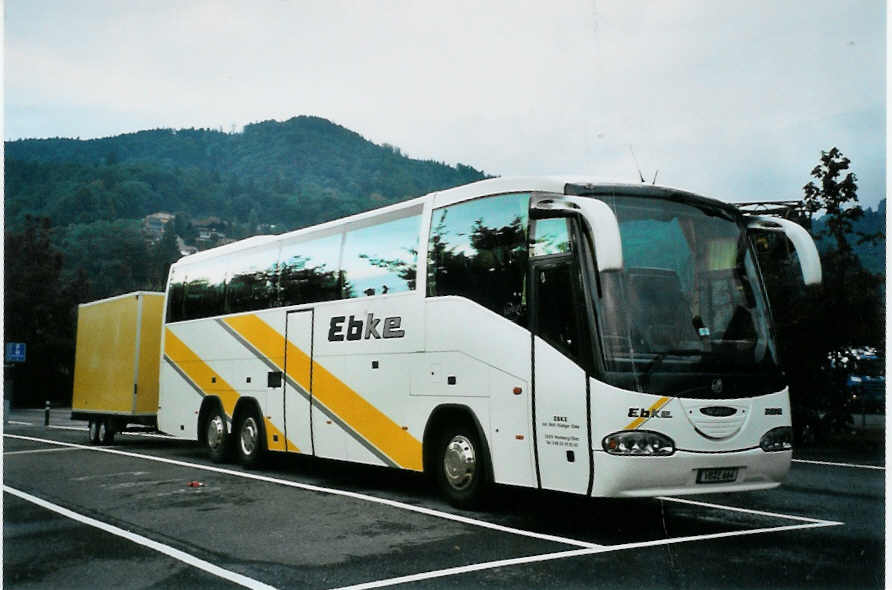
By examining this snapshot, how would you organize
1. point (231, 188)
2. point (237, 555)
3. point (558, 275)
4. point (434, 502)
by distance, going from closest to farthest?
1. point (237, 555)
2. point (558, 275)
3. point (434, 502)
4. point (231, 188)

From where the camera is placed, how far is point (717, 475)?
8.30 metres

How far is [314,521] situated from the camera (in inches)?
368

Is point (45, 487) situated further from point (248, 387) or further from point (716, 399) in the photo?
point (716, 399)

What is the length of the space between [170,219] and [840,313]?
55652 mm

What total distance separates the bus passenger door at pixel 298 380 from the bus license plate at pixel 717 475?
6.41 metres

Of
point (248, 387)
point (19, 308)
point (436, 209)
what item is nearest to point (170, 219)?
point (19, 308)

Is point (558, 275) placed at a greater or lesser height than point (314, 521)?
greater

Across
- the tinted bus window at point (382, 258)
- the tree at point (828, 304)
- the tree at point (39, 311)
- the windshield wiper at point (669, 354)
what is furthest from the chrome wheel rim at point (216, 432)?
the tree at point (39, 311)

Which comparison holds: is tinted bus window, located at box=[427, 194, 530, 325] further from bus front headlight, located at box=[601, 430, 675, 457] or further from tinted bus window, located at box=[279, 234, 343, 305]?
tinted bus window, located at box=[279, 234, 343, 305]

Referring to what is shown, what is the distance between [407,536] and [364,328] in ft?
13.1

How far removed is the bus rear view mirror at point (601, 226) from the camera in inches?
299

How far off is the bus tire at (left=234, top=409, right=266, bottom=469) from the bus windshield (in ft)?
25.4

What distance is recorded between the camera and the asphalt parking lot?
6.82 metres

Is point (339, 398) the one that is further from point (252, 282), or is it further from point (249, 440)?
point (252, 282)
